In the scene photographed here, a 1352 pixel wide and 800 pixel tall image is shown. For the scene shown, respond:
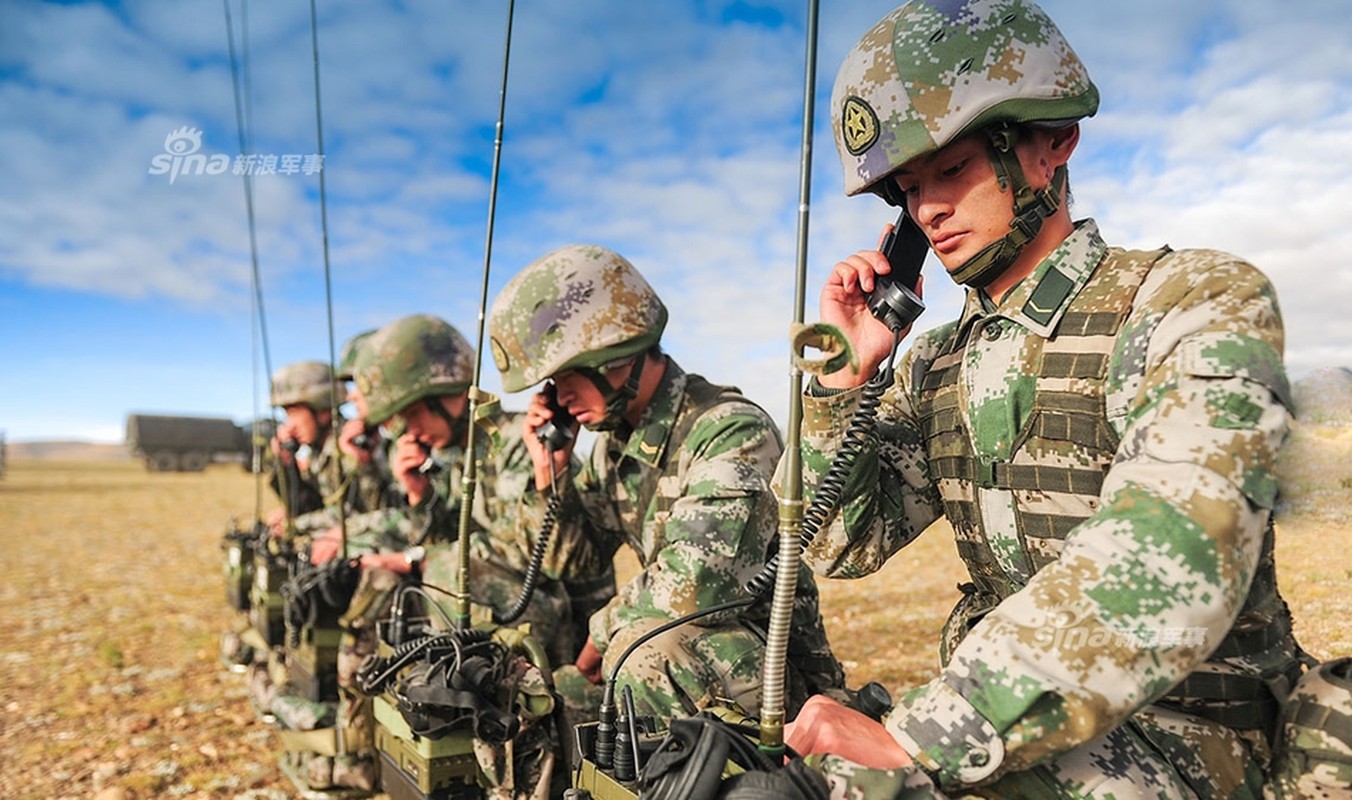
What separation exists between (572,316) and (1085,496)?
2.66 meters

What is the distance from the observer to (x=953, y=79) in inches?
89.0

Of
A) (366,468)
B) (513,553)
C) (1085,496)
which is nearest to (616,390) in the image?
(513,553)

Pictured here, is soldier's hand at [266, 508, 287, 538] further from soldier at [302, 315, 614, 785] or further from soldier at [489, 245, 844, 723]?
soldier at [489, 245, 844, 723]

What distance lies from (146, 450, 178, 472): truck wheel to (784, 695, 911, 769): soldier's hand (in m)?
51.5

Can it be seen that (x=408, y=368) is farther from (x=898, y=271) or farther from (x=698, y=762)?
(x=698, y=762)

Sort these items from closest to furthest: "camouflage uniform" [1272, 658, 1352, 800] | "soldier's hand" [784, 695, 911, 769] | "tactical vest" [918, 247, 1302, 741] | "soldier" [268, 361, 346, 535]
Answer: "soldier's hand" [784, 695, 911, 769] → "camouflage uniform" [1272, 658, 1352, 800] → "tactical vest" [918, 247, 1302, 741] → "soldier" [268, 361, 346, 535]

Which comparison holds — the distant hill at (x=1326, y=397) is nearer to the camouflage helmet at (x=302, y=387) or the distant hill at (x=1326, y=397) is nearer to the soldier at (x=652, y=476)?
the soldier at (x=652, y=476)

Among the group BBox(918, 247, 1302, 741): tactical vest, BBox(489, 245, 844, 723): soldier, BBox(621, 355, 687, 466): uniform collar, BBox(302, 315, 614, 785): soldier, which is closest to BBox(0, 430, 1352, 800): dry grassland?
BBox(918, 247, 1302, 741): tactical vest

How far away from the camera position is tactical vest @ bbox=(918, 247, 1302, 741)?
6.45ft

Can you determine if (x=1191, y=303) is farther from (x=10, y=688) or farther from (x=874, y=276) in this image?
(x=10, y=688)

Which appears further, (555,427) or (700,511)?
(555,427)

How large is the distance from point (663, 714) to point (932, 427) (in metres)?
1.39

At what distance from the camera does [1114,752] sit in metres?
1.83

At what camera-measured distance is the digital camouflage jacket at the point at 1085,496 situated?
1538mm
